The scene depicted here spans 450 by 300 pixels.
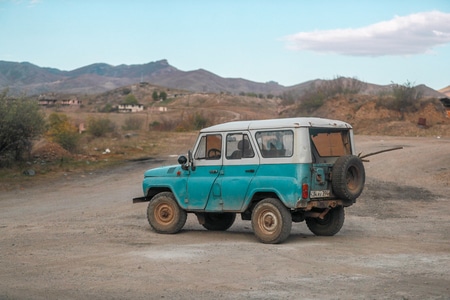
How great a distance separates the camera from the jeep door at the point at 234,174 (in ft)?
40.2

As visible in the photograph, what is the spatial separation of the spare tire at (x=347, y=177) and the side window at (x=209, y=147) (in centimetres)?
229

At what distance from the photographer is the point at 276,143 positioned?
1205 cm

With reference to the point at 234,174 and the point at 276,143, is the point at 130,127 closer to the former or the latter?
the point at 234,174

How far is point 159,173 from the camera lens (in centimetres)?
1384

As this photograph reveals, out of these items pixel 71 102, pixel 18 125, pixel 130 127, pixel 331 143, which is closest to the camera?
pixel 331 143

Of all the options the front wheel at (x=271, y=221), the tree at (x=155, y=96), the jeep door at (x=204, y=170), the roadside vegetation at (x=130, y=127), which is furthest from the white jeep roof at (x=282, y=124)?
the tree at (x=155, y=96)

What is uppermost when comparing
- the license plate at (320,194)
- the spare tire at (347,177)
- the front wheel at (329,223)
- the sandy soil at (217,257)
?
the spare tire at (347,177)

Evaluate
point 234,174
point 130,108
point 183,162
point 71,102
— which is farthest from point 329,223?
point 71,102

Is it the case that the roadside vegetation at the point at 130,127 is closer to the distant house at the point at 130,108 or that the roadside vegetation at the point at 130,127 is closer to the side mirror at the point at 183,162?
the side mirror at the point at 183,162

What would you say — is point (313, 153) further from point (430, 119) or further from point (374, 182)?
point (430, 119)

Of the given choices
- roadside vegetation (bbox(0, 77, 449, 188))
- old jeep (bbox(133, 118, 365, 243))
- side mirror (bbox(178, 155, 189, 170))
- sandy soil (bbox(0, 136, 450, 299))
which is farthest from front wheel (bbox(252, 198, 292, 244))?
roadside vegetation (bbox(0, 77, 449, 188))

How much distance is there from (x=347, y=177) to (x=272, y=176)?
4.54 ft

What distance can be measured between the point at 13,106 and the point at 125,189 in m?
8.47

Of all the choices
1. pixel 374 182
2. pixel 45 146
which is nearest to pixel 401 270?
pixel 374 182
